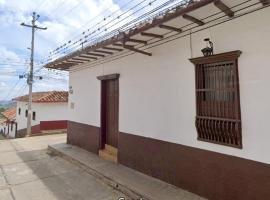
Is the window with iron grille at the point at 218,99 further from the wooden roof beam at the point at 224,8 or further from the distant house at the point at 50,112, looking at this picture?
the distant house at the point at 50,112

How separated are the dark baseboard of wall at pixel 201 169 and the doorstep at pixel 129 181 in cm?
19

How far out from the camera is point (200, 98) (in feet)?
15.4

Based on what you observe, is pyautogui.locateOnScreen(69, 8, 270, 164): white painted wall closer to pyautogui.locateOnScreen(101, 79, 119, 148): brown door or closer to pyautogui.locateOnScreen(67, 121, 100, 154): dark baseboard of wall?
pyautogui.locateOnScreen(101, 79, 119, 148): brown door

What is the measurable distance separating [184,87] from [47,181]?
13.6 ft

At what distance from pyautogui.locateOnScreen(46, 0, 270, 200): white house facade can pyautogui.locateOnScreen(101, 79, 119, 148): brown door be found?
0.38 metres

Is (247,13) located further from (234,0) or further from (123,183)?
(123,183)

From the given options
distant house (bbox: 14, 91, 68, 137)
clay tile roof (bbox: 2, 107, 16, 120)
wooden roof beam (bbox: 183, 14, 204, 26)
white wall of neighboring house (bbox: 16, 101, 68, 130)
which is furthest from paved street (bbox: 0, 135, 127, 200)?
clay tile roof (bbox: 2, 107, 16, 120)

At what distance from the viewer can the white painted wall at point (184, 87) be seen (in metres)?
3.76

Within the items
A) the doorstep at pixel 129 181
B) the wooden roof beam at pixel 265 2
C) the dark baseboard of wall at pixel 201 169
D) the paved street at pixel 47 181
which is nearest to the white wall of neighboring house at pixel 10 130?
the paved street at pixel 47 181

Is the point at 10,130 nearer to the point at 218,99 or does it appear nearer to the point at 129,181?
the point at 129,181

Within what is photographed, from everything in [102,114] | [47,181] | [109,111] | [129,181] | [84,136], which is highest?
[109,111]

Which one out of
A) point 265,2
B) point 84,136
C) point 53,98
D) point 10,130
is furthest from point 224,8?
point 10,130

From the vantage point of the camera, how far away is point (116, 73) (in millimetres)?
7293

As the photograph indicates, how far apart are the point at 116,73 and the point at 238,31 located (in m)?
3.99
